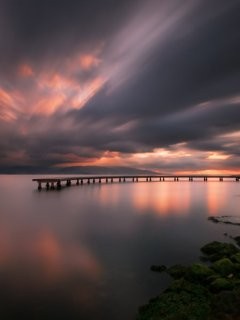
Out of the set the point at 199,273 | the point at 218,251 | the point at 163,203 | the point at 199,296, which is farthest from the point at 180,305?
the point at 163,203

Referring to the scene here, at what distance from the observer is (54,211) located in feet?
144

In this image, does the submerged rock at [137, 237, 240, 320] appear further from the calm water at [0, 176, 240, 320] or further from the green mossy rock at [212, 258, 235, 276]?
the calm water at [0, 176, 240, 320]

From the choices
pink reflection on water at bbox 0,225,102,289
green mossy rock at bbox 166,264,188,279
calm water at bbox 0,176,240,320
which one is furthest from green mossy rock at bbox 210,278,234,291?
pink reflection on water at bbox 0,225,102,289

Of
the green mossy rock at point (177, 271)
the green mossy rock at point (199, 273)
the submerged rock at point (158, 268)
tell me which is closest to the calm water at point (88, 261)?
the green mossy rock at point (177, 271)

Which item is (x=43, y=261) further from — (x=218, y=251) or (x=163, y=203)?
(x=163, y=203)

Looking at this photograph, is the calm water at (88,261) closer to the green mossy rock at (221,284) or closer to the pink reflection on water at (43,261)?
the pink reflection on water at (43,261)

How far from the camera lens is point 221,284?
13.0 meters

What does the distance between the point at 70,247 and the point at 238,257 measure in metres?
12.9

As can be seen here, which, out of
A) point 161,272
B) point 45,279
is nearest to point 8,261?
point 45,279

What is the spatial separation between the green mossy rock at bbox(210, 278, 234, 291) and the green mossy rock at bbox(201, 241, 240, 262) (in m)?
5.81

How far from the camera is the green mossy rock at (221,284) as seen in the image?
12828mm

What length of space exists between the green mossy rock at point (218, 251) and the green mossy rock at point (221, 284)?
5809mm

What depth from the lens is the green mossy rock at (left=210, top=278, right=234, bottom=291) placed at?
12.8 meters

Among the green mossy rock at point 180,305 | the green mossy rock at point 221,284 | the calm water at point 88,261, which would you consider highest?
the green mossy rock at point 221,284
